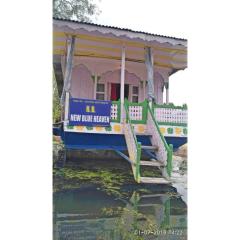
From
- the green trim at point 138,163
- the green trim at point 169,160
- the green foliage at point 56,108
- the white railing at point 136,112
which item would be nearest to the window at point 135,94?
the white railing at point 136,112

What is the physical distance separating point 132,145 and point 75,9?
1117mm

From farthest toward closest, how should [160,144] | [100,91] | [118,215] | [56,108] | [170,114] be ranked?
[100,91] → [160,144] → [170,114] → [56,108] → [118,215]

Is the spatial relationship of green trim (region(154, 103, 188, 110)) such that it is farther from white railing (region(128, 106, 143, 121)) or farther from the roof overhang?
the roof overhang

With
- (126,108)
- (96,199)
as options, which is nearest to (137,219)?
(96,199)

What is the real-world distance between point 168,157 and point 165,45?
96 cm

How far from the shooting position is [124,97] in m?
2.72

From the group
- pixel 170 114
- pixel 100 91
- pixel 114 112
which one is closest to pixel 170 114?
pixel 170 114

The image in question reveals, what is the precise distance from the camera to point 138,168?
2.32m

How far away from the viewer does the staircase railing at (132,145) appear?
2.33 m

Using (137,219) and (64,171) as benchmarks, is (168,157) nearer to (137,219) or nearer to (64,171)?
(137,219)

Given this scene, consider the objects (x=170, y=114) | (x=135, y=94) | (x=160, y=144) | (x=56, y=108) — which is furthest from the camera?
(x=135, y=94)

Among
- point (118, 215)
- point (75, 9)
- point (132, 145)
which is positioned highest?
point (75, 9)

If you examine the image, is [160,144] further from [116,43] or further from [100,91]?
[116,43]

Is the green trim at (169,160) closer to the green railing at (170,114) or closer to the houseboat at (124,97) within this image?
the houseboat at (124,97)
